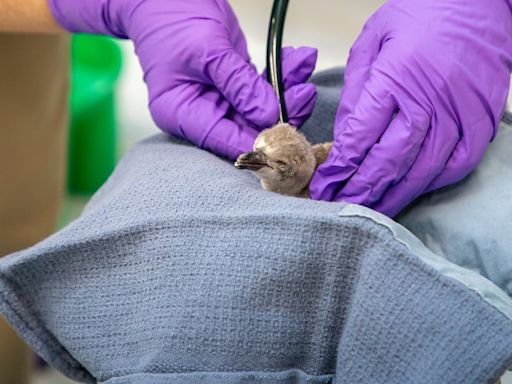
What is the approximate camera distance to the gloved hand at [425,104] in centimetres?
48

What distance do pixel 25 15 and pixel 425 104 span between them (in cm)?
46

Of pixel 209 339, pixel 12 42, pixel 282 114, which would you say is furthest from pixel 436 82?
pixel 12 42

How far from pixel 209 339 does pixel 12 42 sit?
1.66ft

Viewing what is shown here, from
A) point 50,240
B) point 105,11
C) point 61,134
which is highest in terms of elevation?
point 105,11

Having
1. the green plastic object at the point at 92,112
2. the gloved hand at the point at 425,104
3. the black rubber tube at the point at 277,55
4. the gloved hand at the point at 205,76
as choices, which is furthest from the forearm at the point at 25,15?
the green plastic object at the point at 92,112

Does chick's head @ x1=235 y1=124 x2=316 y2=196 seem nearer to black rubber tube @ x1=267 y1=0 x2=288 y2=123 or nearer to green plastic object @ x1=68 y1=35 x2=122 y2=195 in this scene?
black rubber tube @ x1=267 y1=0 x2=288 y2=123

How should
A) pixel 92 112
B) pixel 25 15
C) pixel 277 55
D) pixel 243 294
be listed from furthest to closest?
1. pixel 92 112
2. pixel 25 15
3. pixel 277 55
4. pixel 243 294

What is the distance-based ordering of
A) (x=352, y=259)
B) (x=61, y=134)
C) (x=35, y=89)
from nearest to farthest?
1. (x=352, y=259)
2. (x=35, y=89)
3. (x=61, y=134)

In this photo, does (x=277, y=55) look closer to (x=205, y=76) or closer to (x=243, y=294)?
(x=205, y=76)

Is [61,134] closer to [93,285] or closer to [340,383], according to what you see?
[93,285]

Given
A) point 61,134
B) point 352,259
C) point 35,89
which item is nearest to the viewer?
point 352,259

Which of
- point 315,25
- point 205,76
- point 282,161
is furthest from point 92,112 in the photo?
point 282,161

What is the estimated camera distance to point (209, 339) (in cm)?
45

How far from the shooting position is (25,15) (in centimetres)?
69
